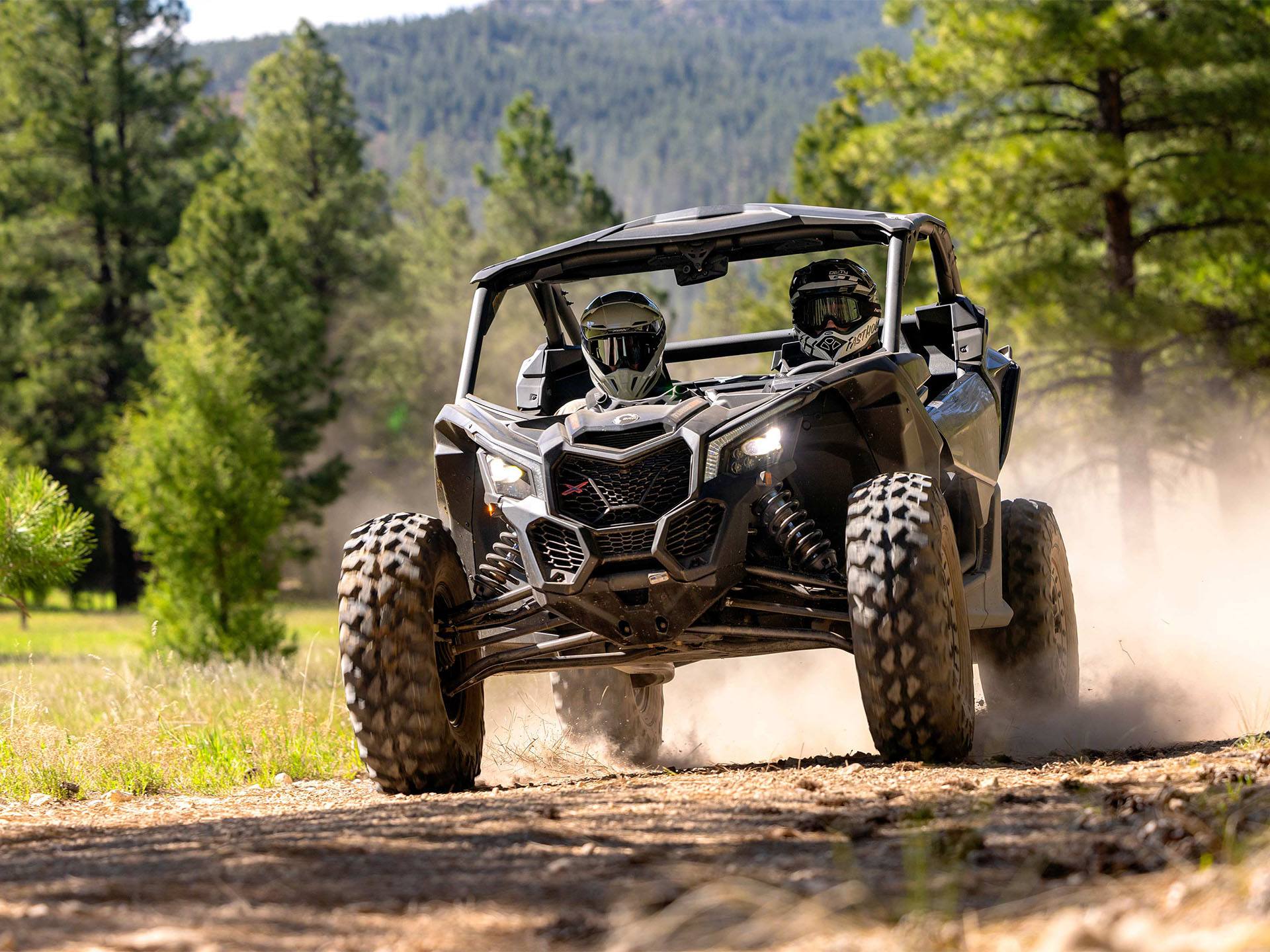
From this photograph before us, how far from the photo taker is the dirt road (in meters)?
2.75

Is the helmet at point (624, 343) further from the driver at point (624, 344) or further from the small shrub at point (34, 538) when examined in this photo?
the small shrub at point (34, 538)

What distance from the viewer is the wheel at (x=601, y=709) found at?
8.04 m

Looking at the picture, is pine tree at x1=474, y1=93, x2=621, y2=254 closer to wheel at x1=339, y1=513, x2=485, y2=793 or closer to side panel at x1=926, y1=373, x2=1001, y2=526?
side panel at x1=926, y1=373, x2=1001, y2=526

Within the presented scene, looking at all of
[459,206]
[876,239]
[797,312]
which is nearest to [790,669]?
[797,312]

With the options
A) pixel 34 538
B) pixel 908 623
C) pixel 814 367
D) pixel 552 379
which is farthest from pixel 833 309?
pixel 34 538

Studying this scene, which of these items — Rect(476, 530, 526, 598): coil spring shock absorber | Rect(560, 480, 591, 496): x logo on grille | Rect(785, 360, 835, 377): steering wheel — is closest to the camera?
Rect(560, 480, 591, 496): x logo on grille

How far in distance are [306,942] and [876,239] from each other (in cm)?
461

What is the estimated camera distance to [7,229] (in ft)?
140

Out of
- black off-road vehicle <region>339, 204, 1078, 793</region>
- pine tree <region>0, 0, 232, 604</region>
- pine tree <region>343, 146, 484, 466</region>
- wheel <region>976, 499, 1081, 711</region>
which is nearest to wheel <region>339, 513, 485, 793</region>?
black off-road vehicle <region>339, 204, 1078, 793</region>

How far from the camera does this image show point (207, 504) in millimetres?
20516

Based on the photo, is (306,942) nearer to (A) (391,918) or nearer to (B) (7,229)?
(A) (391,918)

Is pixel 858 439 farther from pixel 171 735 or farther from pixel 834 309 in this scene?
pixel 171 735

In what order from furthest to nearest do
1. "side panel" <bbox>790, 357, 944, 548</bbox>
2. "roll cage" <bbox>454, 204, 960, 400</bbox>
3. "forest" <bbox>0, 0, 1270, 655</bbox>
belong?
"forest" <bbox>0, 0, 1270, 655</bbox> → "roll cage" <bbox>454, 204, 960, 400</bbox> → "side panel" <bbox>790, 357, 944, 548</bbox>

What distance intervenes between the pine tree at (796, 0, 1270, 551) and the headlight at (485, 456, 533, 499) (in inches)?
603
